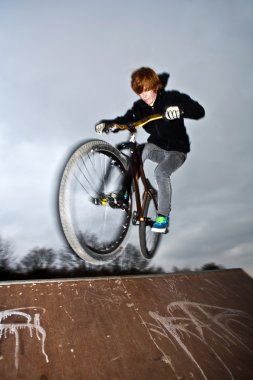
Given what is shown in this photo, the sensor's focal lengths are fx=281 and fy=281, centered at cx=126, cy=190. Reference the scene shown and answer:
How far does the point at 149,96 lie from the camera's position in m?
3.59

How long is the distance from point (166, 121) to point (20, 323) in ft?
9.32

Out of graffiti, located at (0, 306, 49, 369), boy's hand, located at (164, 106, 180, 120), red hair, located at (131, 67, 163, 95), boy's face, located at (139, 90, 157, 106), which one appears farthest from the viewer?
boy's face, located at (139, 90, 157, 106)

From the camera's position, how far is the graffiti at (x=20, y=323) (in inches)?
103

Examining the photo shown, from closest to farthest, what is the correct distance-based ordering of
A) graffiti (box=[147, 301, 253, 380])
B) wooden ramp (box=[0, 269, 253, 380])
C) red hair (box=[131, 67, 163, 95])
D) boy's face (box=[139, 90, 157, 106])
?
1. wooden ramp (box=[0, 269, 253, 380])
2. graffiti (box=[147, 301, 253, 380])
3. red hair (box=[131, 67, 163, 95])
4. boy's face (box=[139, 90, 157, 106])

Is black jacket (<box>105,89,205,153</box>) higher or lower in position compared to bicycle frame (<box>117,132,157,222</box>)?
higher

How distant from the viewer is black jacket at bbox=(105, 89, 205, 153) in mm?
3469

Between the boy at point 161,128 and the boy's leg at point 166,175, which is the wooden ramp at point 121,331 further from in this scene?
the boy's leg at point 166,175

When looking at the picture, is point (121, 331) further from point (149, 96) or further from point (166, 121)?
point (149, 96)

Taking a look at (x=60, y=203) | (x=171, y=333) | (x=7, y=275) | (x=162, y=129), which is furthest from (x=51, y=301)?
(x=7, y=275)

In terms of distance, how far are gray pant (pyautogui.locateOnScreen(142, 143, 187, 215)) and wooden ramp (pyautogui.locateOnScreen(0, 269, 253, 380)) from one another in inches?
44.1

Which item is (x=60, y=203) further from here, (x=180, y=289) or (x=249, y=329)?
(x=249, y=329)

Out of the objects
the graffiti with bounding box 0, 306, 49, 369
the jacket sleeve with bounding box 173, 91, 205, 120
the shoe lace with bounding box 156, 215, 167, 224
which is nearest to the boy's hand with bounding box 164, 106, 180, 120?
the jacket sleeve with bounding box 173, 91, 205, 120

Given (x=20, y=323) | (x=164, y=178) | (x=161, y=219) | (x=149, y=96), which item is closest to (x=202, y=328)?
(x=161, y=219)

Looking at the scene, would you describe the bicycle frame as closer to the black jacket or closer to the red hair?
the black jacket
